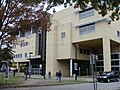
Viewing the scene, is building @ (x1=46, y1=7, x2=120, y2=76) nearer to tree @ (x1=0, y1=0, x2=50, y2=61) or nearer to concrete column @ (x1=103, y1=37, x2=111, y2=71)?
concrete column @ (x1=103, y1=37, x2=111, y2=71)

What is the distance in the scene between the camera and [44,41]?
208 ft

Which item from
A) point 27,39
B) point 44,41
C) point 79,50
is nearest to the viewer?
point 79,50

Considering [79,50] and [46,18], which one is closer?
[46,18]

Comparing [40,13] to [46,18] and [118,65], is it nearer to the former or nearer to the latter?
[46,18]

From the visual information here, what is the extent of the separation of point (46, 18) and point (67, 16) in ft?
120

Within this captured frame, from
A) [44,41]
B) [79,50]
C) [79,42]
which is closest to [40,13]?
[79,42]

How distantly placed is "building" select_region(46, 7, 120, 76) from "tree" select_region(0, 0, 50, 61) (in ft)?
93.6

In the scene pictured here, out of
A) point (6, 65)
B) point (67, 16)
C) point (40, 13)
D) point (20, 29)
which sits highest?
point (67, 16)

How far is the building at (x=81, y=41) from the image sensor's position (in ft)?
164

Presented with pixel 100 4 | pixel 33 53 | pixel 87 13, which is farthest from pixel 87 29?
pixel 100 4

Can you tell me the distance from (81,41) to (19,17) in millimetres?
32401

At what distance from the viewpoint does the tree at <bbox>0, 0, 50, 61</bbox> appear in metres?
21.3

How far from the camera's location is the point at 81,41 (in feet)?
175

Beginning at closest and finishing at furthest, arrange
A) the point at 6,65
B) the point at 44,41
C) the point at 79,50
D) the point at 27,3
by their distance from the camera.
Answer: the point at 27,3
the point at 6,65
the point at 79,50
the point at 44,41
